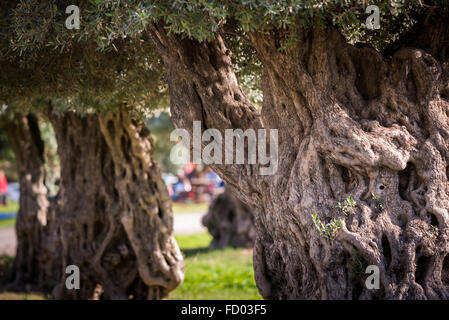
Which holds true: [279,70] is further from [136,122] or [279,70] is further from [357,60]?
[136,122]

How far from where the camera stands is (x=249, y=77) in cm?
726

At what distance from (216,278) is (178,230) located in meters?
9.41

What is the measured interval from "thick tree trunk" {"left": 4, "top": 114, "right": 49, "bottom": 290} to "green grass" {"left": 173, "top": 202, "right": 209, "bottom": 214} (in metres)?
16.3

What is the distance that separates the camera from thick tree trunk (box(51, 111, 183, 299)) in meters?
8.06

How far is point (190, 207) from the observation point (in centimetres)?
3014

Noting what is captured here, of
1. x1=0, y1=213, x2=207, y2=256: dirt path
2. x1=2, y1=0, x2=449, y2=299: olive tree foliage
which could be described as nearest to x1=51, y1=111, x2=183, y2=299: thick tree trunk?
x1=2, y1=0, x2=449, y2=299: olive tree foliage

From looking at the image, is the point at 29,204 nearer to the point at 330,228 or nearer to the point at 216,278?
the point at 216,278

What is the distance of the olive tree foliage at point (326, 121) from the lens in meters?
4.45

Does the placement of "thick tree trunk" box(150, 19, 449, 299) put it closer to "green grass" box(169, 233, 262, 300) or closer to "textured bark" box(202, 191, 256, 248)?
"green grass" box(169, 233, 262, 300)

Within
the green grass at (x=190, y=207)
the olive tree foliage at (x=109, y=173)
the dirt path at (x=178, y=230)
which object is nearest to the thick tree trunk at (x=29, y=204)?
the olive tree foliage at (x=109, y=173)

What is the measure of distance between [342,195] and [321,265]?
0.70 metres

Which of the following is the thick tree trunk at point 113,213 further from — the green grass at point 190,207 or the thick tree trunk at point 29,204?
the green grass at point 190,207

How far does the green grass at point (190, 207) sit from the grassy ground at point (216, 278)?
1315cm

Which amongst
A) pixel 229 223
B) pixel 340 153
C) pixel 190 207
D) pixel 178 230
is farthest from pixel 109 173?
pixel 190 207
